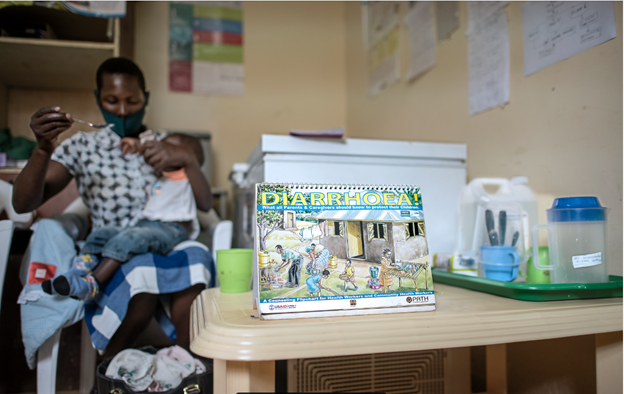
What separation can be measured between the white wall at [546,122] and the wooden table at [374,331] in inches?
11.8

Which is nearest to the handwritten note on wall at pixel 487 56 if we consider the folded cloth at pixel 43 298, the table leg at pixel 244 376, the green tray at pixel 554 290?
the green tray at pixel 554 290

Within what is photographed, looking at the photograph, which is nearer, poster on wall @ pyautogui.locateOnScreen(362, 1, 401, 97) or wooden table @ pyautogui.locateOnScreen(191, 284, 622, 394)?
wooden table @ pyautogui.locateOnScreen(191, 284, 622, 394)

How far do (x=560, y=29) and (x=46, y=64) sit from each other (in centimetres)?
126

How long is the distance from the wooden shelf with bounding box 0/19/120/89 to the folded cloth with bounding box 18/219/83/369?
13.1 inches

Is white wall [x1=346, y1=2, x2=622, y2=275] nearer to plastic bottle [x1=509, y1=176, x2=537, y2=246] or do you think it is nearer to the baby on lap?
plastic bottle [x1=509, y1=176, x2=537, y2=246]

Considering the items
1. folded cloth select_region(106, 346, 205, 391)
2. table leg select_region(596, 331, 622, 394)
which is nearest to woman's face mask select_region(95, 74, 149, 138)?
folded cloth select_region(106, 346, 205, 391)

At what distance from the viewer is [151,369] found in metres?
0.76

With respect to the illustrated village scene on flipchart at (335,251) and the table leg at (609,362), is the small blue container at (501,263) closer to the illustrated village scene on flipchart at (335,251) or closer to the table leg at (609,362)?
the table leg at (609,362)

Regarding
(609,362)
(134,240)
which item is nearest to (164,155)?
(134,240)

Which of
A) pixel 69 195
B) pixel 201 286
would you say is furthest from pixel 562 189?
pixel 69 195

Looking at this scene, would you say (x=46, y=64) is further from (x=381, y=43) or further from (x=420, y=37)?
(x=381, y=43)

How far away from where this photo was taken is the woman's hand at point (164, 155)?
973mm

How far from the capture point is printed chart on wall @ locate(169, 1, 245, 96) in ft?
6.90

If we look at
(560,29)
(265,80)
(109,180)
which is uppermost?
(265,80)
